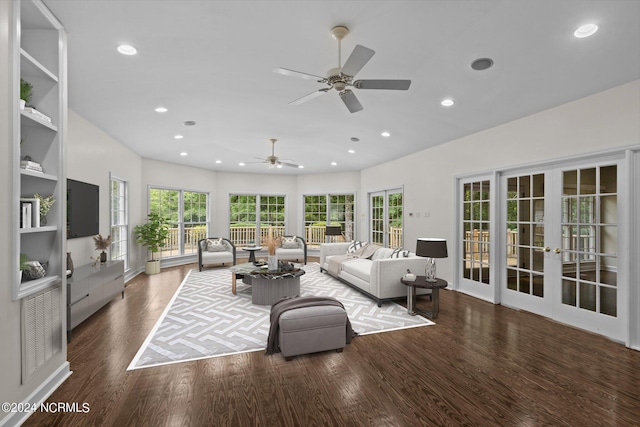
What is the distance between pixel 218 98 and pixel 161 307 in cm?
318

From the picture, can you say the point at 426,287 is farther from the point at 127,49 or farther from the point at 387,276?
the point at 127,49

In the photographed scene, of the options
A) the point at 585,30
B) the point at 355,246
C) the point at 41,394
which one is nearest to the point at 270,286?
the point at 355,246

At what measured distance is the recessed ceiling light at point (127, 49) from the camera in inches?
110

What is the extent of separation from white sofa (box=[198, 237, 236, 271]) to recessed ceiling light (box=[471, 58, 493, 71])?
6.71m

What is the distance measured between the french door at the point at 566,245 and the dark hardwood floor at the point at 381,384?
38 cm

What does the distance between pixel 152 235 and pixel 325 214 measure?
5.21 metres

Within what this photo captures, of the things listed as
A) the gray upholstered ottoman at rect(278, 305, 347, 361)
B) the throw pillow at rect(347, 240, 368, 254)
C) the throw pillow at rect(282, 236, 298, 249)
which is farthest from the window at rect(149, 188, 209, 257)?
the gray upholstered ottoman at rect(278, 305, 347, 361)

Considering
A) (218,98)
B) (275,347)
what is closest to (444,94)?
(218,98)

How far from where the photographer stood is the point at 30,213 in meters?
2.35

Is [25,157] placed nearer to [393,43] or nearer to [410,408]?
[393,43]

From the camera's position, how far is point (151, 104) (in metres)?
4.22

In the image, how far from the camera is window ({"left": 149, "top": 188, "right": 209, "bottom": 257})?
815 cm

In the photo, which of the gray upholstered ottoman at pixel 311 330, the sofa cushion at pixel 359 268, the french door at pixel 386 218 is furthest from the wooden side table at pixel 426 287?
the french door at pixel 386 218

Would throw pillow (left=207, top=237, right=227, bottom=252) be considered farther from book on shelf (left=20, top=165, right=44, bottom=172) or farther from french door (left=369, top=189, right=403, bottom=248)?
book on shelf (left=20, top=165, right=44, bottom=172)
